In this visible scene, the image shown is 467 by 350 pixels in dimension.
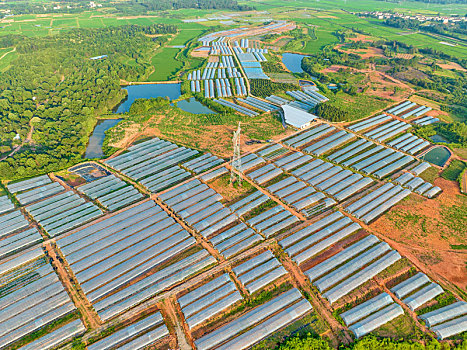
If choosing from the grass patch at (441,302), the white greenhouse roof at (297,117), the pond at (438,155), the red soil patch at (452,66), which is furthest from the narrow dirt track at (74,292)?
the red soil patch at (452,66)

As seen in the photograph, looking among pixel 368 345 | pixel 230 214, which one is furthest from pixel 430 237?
pixel 230 214

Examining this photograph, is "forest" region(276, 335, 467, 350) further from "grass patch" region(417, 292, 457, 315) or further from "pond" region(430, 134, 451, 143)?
"pond" region(430, 134, 451, 143)

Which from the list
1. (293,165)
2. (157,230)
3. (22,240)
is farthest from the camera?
(293,165)

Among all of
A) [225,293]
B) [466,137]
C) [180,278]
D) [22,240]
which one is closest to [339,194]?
[225,293]

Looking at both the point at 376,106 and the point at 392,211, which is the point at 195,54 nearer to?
the point at 376,106

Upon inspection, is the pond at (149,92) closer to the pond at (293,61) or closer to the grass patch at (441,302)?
the pond at (293,61)

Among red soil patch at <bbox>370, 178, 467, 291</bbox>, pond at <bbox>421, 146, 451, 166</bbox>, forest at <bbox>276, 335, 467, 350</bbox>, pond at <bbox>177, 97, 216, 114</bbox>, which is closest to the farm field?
forest at <bbox>276, 335, 467, 350</bbox>

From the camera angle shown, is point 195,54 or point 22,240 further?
point 195,54
